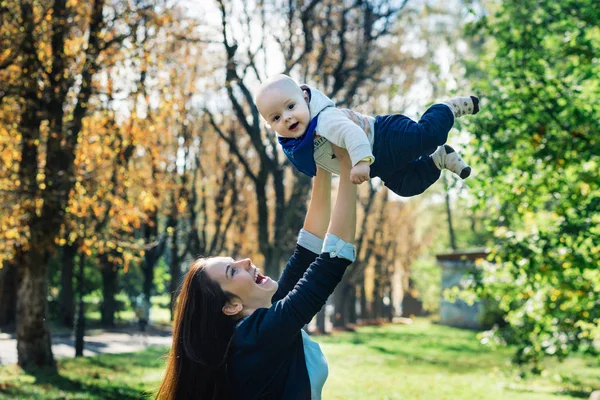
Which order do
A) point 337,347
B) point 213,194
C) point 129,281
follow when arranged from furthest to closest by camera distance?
point 129,281, point 213,194, point 337,347

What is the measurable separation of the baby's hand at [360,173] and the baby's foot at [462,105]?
731mm

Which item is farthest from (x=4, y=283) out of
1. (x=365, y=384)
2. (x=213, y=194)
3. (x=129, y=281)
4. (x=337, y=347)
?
(x=129, y=281)

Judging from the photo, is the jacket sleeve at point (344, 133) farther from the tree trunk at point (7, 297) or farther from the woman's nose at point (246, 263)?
the tree trunk at point (7, 297)

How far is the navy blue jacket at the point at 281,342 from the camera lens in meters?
2.79

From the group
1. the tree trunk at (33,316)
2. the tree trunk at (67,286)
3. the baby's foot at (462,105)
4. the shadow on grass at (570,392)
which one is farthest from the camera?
the tree trunk at (67,286)

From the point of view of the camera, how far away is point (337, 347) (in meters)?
22.3

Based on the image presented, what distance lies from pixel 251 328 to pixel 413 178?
1.14 metres

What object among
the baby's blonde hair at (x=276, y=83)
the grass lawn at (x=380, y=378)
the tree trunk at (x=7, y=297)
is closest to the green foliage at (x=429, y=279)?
the grass lawn at (x=380, y=378)

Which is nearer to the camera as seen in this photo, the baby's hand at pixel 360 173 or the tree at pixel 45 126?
the baby's hand at pixel 360 173

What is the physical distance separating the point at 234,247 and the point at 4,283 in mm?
14306

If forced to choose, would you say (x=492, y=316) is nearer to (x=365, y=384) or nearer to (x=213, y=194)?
(x=213, y=194)

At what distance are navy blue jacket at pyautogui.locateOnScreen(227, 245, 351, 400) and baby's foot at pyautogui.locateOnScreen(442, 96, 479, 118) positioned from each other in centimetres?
102

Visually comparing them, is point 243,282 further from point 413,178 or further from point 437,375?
point 437,375

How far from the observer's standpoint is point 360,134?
297 centimetres
